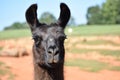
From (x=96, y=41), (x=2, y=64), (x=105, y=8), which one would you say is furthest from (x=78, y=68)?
(x=105, y=8)

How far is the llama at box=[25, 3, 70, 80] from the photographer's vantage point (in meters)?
6.13

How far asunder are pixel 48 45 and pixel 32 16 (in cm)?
73

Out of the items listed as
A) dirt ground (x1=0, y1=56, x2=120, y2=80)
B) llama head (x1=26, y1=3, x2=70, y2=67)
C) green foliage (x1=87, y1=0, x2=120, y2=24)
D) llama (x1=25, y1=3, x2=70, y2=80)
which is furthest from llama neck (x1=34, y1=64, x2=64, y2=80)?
green foliage (x1=87, y1=0, x2=120, y2=24)

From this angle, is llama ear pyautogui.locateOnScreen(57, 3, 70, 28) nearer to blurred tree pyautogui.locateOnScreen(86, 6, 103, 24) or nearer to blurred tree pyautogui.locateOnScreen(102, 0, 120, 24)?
blurred tree pyautogui.locateOnScreen(102, 0, 120, 24)

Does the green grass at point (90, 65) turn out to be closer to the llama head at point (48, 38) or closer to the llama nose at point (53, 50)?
the llama head at point (48, 38)

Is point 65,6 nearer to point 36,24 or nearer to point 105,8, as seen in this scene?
point 36,24

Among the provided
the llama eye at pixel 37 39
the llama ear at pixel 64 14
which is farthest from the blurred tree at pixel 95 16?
the llama eye at pixel 37 39

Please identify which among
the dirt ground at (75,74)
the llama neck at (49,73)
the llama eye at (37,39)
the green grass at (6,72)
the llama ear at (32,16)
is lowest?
the dirt ground at (75,74)

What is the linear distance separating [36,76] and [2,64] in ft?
61.8

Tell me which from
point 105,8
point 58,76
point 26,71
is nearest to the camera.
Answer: point 58,76

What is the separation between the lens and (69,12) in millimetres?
6797

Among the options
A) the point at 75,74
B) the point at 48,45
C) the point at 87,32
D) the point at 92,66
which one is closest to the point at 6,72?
the point at 75,74

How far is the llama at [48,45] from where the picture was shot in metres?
6.13

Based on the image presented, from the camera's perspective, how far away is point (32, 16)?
6723 millimetres
